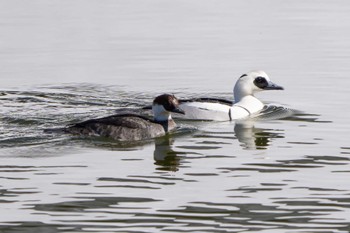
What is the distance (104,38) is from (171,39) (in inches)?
61.7

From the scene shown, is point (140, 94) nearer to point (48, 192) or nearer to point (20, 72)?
point (20, 72)

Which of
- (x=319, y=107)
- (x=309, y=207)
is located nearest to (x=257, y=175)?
(x=309, y=207)

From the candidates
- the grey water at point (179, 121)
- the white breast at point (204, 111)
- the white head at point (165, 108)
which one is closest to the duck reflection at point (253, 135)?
the grey water at point (179, 121)

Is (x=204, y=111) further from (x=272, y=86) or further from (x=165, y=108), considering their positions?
(x=272, y=86)

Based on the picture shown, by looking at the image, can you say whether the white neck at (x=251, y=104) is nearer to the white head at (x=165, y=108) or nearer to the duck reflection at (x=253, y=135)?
the duck reflection at (x=253, y=135)

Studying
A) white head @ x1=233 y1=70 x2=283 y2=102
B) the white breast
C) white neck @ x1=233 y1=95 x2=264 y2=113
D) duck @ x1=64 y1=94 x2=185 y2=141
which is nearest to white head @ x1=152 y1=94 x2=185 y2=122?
duck @ x1=64 y1=94 x2=185 y2=141

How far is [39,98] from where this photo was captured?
2245 cm

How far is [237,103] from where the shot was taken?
22.0 m

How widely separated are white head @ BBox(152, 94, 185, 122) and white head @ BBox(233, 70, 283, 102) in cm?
257

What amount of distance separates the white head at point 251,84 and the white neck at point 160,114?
8.68ft

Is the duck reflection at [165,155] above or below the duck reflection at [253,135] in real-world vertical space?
below

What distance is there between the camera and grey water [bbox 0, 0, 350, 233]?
1387 centimetres

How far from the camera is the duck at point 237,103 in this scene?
828 inches

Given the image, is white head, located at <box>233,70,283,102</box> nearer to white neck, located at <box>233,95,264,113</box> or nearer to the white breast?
white neck, located at <box>233,95,264,113</box>
